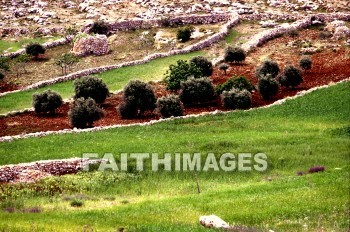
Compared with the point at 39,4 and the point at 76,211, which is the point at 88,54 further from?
the point at 76,211

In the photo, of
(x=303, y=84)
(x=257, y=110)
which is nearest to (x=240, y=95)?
(x=257, y=110)

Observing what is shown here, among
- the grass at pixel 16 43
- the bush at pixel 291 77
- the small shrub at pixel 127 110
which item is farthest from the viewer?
the grass at pixel 16 43

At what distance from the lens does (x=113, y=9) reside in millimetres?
77312

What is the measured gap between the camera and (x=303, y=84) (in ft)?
145

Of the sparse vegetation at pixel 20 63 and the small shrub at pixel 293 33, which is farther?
the small shrub at pixel 293 33

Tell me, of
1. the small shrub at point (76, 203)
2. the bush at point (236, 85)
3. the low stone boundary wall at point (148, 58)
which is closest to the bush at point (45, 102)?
the low stone boundary wall at point (148, 58)

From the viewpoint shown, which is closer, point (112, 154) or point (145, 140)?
point (112, 154)

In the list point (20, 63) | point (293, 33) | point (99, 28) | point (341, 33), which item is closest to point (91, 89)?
point (20, 63)

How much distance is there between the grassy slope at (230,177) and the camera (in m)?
17.6

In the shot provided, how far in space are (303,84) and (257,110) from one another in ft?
29.6

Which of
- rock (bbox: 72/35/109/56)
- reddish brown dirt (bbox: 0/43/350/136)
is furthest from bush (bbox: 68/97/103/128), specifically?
rock (bbox: 72/35/109/56)

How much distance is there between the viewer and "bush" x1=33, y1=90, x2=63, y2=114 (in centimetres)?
4109

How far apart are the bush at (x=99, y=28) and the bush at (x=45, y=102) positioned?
26.6m

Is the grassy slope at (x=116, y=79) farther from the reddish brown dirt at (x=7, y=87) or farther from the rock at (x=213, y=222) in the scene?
the rock at (x=213, y=222)
